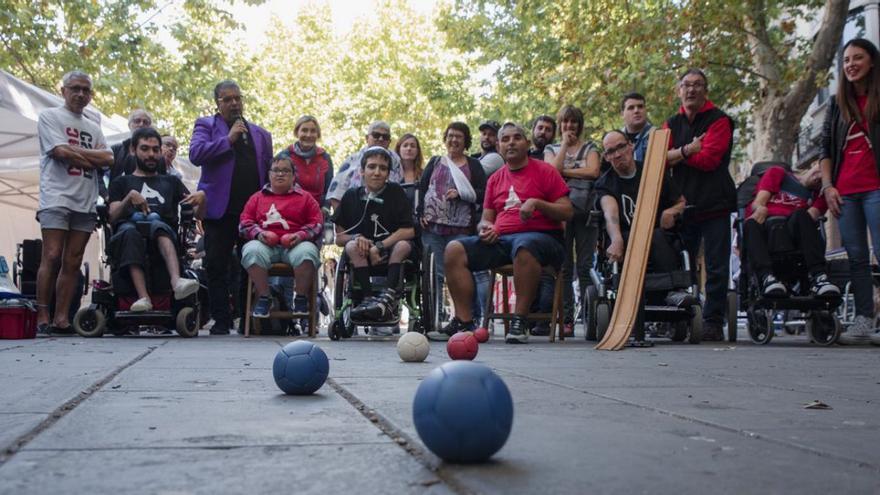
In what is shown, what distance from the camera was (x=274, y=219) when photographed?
9.30 metres

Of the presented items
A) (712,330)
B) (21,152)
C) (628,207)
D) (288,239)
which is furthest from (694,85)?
(21,152)

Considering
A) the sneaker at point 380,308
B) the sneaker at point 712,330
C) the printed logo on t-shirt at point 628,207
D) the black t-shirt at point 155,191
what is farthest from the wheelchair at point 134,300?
the sneaker at point 712,330

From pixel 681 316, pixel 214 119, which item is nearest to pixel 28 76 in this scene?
pixel 214 119

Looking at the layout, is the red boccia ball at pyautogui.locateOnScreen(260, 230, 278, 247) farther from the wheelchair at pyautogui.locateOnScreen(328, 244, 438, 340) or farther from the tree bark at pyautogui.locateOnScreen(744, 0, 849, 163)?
the tree bark at pyautogui.locateOnScreen(744, 0, 849, 163)

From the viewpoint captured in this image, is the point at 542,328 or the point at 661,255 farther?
the point at 542,328

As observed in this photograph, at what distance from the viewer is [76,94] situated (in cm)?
904

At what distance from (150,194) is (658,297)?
467 cm

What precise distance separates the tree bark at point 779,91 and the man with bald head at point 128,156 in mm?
9314

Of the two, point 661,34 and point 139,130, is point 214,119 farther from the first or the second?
point 661,34

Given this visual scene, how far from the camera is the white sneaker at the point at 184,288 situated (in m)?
8.91

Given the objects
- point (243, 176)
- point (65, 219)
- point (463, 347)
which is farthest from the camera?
point (243, 176)

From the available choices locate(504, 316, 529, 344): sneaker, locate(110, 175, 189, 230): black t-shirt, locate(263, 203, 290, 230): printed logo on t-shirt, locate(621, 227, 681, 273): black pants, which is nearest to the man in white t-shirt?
locate(110, 175, 189, 230): black t-shirt

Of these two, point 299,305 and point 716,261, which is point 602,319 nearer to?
point 716,261

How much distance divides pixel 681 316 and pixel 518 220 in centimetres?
154
